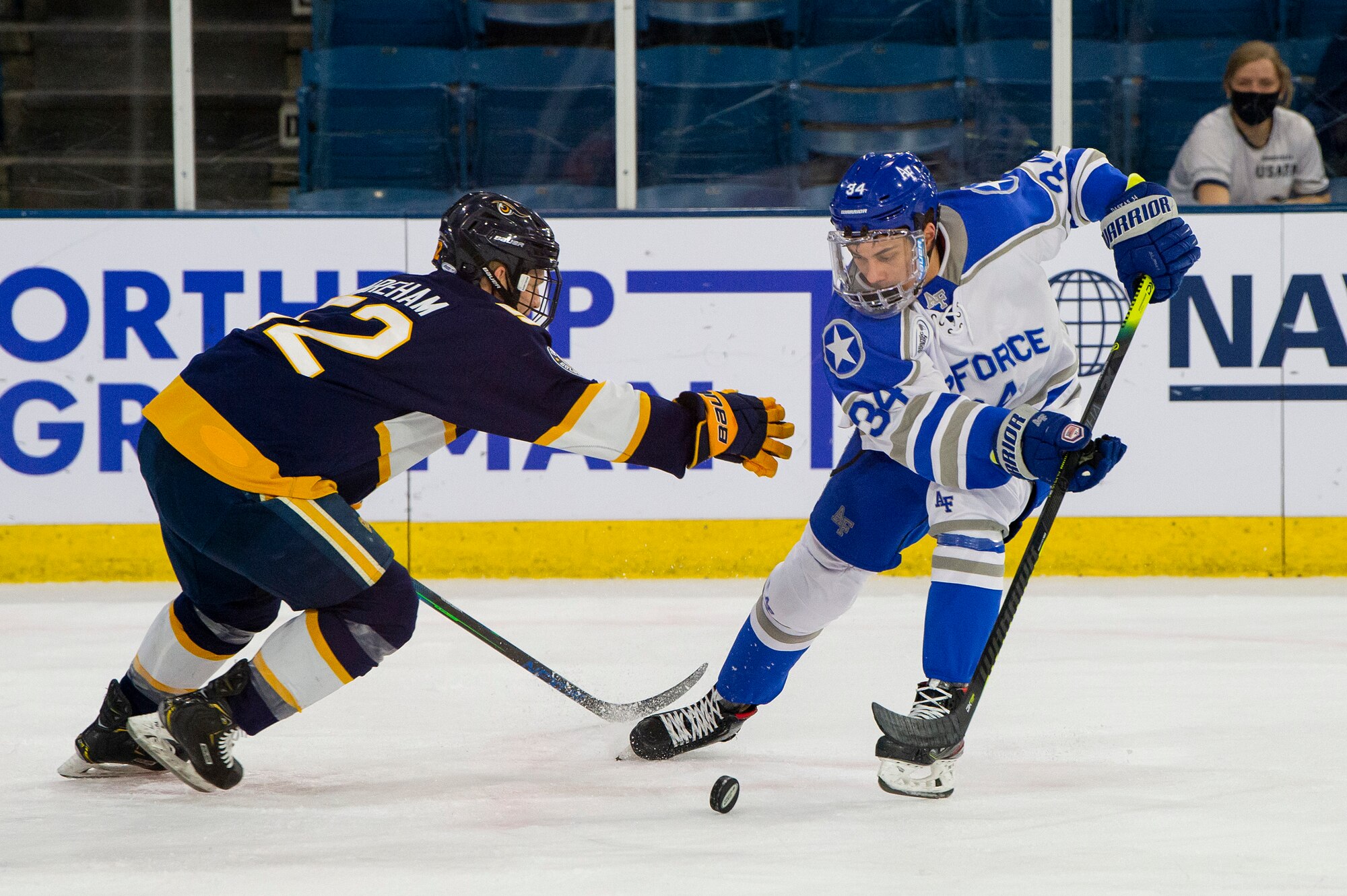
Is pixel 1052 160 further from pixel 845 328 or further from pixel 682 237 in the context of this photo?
pixel 682 237

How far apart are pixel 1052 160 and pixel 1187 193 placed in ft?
6.93

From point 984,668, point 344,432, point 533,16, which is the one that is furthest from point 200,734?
point 533,16

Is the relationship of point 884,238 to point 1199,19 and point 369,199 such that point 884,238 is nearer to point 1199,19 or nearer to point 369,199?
point 369,199

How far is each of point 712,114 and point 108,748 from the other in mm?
2871

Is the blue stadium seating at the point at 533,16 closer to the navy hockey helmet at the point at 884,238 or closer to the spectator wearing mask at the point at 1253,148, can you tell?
the spectator wearing mask at the point at 1253,148

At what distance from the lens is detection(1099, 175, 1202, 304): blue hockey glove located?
86.9 inches

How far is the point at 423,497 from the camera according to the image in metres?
3.92

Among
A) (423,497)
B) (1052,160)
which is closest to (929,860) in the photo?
(1052,160)

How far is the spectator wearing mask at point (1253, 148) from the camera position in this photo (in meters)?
4.14

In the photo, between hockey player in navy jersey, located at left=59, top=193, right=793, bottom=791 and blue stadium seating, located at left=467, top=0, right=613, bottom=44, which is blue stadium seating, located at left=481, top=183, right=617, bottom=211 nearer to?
blue stadium seating, located at left=467, top=0, right=613, bottom=44

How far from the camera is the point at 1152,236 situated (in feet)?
7.24

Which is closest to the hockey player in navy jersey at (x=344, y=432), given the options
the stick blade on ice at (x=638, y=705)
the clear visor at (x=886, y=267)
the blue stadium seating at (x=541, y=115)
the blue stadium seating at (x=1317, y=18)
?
the clear visor at (x=886, y=267)

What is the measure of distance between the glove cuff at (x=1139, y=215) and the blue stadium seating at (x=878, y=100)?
86.1 inches

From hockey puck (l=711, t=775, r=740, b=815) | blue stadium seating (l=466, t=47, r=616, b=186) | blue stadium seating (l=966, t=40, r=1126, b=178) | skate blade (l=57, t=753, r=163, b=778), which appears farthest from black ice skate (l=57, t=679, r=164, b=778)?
blue stadium seating (l=966, t=40, r=1126, b=178)
